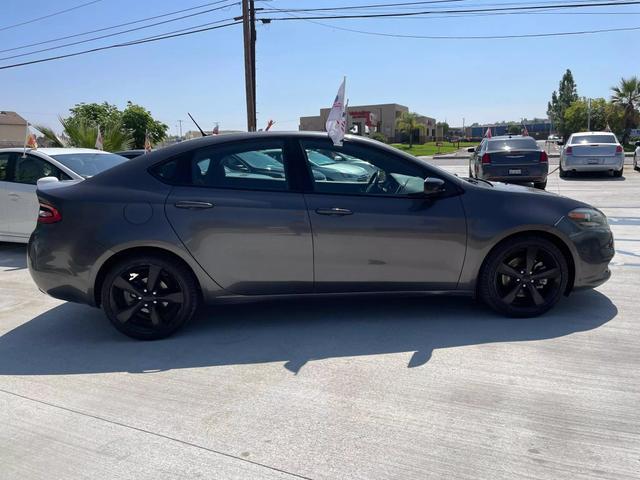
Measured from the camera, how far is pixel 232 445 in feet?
9.50

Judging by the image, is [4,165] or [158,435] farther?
[4,165]

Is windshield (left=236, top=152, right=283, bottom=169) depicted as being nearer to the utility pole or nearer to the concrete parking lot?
the concrete parking lot

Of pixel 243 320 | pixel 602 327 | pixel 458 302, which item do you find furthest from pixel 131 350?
pixel 602 327

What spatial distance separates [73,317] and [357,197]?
9.19 ft

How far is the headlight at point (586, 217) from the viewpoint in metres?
4.52

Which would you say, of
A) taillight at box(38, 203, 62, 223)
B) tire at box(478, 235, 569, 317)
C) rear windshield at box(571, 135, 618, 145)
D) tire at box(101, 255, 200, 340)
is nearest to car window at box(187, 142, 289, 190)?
tire at box(101, 255, 200, 340)

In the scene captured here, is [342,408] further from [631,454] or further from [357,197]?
[357,197]

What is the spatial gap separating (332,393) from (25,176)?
21.0ft

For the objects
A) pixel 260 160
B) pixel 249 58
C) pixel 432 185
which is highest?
pixel 249 58

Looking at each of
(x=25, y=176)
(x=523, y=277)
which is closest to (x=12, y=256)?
(x=25, y=176)

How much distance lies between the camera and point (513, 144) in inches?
567

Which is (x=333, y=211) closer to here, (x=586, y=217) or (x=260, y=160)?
(x=260, y=160)

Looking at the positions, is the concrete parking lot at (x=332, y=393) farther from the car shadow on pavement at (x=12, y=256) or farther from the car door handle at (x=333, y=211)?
the car shadow on pavement at (x=12, y=256)

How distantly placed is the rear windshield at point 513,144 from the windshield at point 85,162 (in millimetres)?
9629
